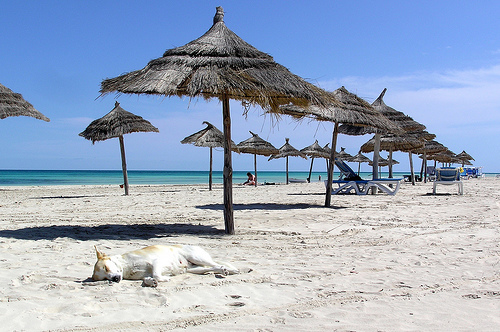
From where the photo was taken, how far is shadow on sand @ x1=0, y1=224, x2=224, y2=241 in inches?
206

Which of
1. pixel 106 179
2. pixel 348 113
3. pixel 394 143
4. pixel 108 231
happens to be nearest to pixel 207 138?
pixel 394 143

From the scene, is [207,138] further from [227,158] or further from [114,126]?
[227,158]

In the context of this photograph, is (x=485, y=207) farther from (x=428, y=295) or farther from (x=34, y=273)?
(x=34, y=273)

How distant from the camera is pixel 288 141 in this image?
23562 mm

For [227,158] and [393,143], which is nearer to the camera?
[227,158]

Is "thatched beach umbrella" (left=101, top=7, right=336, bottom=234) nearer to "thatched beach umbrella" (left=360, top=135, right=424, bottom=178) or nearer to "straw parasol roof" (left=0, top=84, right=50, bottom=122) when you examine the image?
"straw parasol roof" (left=0, top=84, right=50, bottom=122)

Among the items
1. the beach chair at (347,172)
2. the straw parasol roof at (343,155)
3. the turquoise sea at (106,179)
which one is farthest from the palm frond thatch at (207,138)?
the turquoise sea at (106,179)

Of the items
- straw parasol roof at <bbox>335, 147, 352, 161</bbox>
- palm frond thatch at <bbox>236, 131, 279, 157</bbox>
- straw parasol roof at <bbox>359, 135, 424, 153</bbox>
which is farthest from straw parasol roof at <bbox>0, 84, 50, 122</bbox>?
straw parasol roof at <bbox>335, 147, 352, 161</bbox>

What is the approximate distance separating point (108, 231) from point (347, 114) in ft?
17.5

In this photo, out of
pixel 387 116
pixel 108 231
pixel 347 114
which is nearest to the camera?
pixel 108 231

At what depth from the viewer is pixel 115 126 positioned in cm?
1245

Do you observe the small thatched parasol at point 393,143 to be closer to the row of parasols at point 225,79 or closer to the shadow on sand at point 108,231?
the row of parasols at point 225,79

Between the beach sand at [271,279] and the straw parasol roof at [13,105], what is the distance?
608 centimetres

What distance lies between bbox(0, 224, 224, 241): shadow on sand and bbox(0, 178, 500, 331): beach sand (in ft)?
0.07
